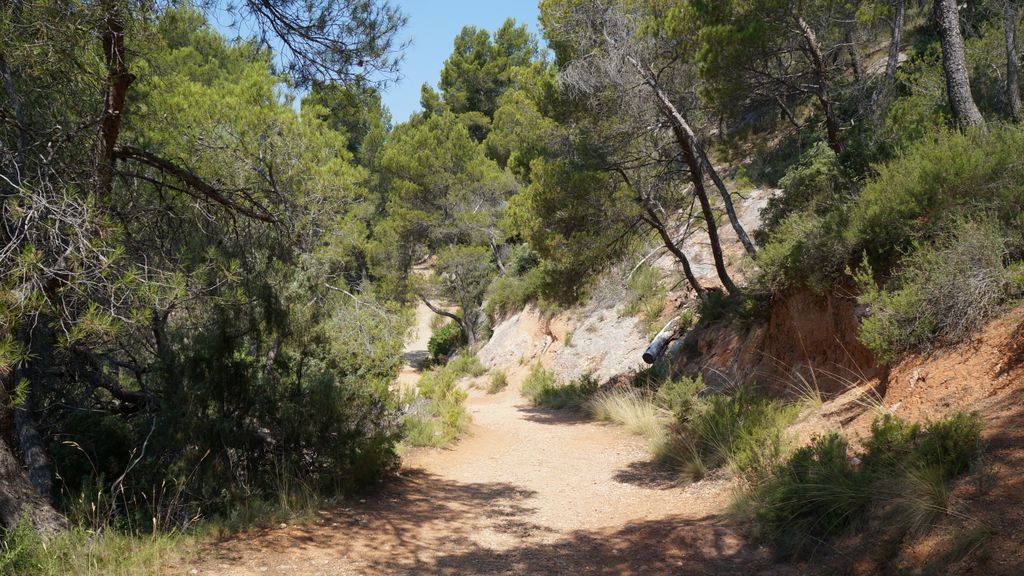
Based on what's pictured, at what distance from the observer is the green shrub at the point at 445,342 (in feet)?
108

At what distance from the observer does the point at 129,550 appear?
4941mm

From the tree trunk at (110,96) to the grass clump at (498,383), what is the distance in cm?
1815

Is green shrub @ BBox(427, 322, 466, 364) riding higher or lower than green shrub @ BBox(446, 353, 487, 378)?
higher

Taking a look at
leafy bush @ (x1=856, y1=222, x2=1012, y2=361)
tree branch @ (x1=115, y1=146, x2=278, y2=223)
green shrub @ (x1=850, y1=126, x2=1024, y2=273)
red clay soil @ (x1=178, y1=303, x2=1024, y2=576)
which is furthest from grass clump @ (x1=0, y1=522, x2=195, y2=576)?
green shrub @ (x1=850, y1=126, x2=1024, y2=273)

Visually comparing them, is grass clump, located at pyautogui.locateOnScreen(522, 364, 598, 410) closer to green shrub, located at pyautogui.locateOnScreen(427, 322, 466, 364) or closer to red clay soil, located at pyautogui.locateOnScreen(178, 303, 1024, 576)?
red clay soil, located at pyautogui.locateOnScreen(178, 303, 1024, 576)

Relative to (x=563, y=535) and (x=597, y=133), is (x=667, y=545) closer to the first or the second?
(x=563, y=535)

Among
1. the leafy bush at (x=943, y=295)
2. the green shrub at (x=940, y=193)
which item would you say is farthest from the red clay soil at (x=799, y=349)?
the green shrub at (x=940, y=193)

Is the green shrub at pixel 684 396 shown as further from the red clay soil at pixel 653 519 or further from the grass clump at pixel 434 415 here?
the grass clump at pixel 434 415

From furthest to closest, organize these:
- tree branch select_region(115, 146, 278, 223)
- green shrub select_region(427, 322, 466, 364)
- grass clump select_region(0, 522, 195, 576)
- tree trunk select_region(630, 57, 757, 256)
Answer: green shrub select_region(427, 322, 466, 364) → tree trunk select_region(630, 57, 757, 256) → tree branch select_region(115, 146, 278, 223) → grass clump select_region(0, 522, 195, 576)

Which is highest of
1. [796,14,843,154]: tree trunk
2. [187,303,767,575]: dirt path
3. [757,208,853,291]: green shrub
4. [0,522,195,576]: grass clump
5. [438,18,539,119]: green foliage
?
[438,18,539,119]: green foliage

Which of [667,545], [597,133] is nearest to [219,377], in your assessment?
Answer: [667,545]

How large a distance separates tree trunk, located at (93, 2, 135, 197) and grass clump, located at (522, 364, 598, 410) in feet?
37.8

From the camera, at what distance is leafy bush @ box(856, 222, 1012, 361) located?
20.3 feet

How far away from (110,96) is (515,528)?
5381mm
